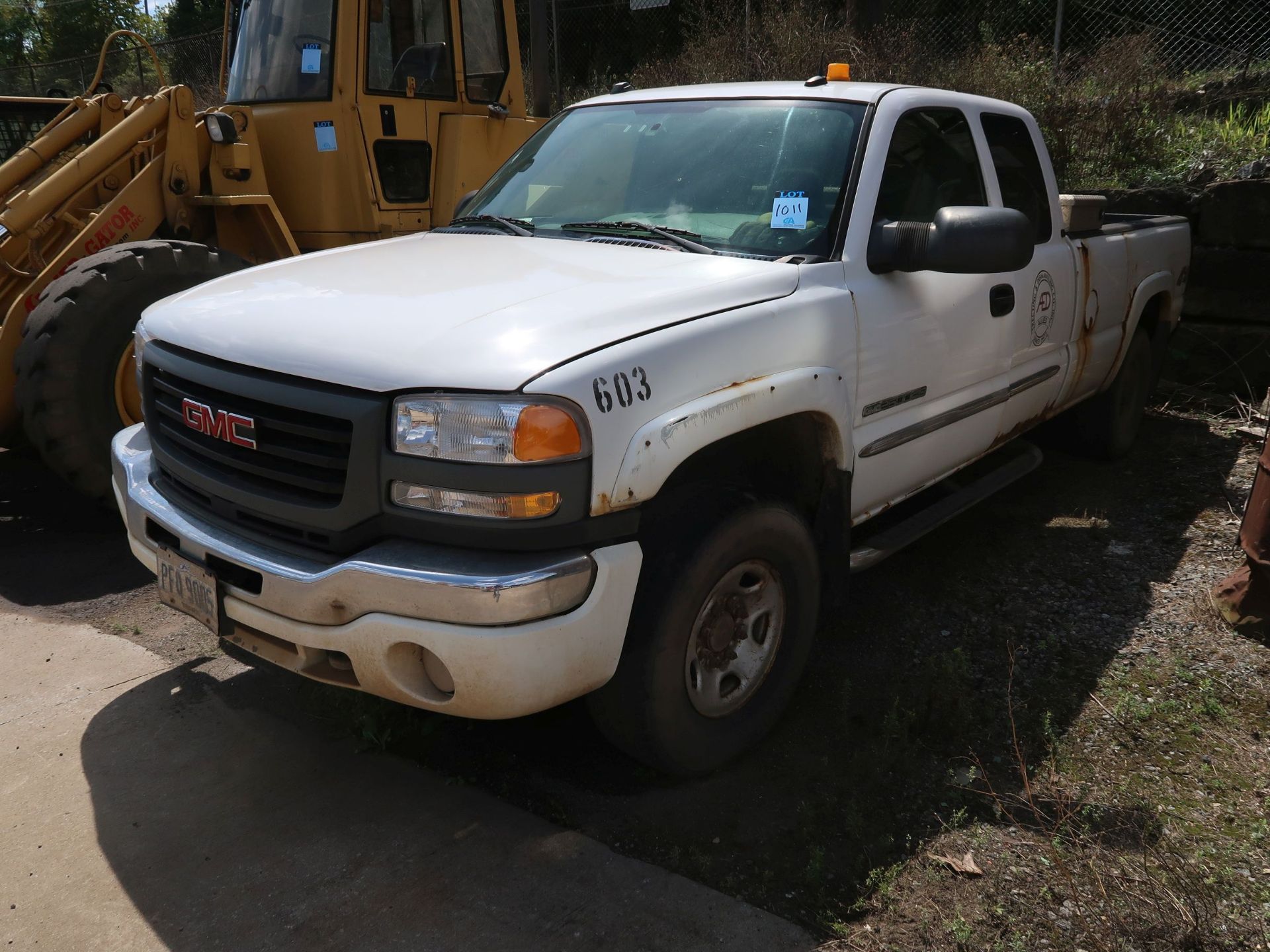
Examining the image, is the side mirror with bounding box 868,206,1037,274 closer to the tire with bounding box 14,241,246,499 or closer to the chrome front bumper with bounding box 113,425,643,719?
the chrome front bumper with bounding box 113,425,643,719

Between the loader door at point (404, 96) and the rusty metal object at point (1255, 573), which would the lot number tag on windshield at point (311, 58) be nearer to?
the loader door at point (404, 96)

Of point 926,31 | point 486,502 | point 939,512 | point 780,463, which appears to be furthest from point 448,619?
point 926,31

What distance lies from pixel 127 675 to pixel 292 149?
Answer: 366 centimetres

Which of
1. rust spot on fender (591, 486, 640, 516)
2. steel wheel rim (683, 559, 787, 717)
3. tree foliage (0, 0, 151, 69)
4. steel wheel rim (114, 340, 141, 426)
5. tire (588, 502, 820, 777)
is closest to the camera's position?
rust spot on fender (591, 486, 640, 516)

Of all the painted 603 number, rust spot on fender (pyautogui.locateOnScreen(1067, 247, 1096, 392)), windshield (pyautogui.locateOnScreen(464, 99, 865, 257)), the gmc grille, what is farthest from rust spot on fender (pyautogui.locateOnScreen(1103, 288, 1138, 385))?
the gmc grille

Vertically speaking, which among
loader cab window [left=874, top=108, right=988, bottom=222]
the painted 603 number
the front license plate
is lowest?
the front license plate

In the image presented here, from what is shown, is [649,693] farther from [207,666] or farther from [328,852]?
[207,666]

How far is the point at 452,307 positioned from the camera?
2.75 m

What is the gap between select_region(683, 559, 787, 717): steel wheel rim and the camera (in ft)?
9.77

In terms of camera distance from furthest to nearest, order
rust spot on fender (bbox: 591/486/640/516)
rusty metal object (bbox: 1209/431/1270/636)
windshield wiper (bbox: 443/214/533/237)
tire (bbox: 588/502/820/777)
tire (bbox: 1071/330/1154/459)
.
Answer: tire (bbox: 1071/330/1154/459) < rusty metal object (bbox: 1209/431/1270/636) < windshield wiper (bbox: 443/214/533/237) < tire (bbox: 588/502/820/777) < rust spot on fender (bbox: 591/486/640/516)

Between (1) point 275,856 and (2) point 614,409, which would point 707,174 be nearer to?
(2) point 614,409

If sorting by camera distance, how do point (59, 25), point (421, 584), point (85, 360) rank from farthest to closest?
point (59, 25) → point (85, 360) → point (421, 584)

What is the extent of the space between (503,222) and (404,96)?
9.52 feet

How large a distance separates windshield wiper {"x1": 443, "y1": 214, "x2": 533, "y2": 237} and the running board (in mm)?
1611
